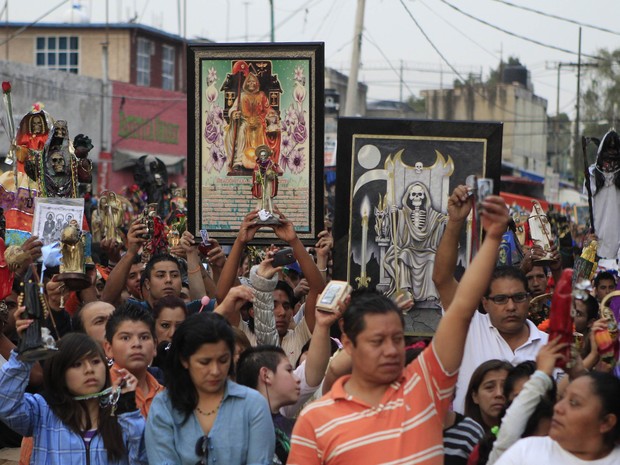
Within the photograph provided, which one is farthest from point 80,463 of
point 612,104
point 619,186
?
point 612,104

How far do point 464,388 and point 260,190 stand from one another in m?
2.77

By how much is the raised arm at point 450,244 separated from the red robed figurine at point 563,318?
0.77m

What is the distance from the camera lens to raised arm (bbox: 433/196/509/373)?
4113 millimetres

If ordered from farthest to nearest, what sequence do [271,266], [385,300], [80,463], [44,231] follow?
[44,231]
[271,266]
[80,463]
[385,300]

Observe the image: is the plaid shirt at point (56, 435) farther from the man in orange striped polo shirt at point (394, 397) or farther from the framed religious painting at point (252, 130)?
the framed religious painting at point (252, 130)

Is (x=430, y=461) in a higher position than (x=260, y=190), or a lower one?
lower

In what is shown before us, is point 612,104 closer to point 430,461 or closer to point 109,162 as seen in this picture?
point 109,162

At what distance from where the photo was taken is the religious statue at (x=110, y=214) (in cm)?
968

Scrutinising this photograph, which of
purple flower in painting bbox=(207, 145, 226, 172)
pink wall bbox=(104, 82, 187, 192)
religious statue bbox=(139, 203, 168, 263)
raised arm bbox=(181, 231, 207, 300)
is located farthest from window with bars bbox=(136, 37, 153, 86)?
raised arm bbox=(181, 231, 207, 300)

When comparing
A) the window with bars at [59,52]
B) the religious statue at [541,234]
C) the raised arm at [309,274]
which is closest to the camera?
the raised arm at [309,274]

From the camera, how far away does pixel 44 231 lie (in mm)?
7797

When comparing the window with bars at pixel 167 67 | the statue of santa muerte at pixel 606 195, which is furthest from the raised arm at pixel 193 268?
the window with bars at pixel 167 67

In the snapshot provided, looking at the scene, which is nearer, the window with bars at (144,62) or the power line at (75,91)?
the power line at (75,91)

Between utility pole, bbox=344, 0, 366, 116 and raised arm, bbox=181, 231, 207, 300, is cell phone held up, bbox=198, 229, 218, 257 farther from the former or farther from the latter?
utility pole, bbox=344, 0, 366, 116
